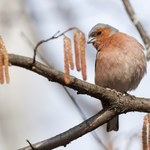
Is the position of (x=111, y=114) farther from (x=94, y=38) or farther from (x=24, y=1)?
(x=24, y=1)

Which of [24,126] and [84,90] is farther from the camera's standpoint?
[24,126]

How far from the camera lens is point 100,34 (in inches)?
257

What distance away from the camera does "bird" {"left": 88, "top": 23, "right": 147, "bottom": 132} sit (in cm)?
567

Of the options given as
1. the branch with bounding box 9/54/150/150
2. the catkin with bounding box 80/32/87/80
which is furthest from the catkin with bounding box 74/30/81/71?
the branch with bounding box 9/54/150/150

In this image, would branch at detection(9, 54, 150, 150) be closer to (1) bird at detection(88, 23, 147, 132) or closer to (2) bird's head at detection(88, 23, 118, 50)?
(1) bird at detection(88, 23, 147, 132)

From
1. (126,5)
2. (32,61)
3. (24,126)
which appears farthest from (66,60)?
(24,126)

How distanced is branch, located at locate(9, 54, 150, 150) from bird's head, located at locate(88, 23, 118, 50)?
226 cm

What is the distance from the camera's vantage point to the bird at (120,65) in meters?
5.67

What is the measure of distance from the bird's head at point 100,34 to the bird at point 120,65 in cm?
18

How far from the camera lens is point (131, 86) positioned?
19.4ft

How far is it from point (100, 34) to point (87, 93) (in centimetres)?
306

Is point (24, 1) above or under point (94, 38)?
above

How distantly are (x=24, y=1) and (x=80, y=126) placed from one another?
363 cm

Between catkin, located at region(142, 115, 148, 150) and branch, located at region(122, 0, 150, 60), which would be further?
branch, located at region(122, 0, 150, 60)
